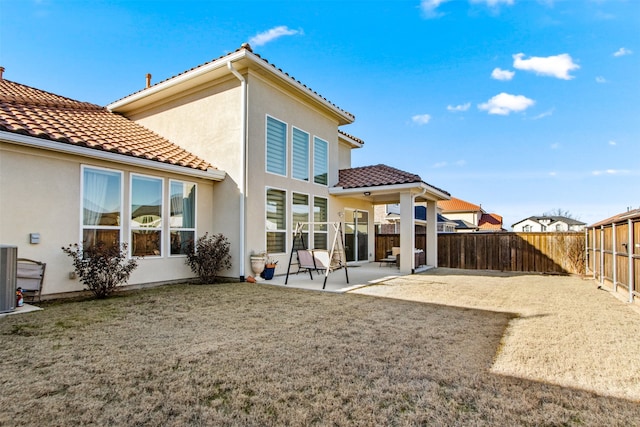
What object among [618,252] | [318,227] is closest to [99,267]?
[318,227]

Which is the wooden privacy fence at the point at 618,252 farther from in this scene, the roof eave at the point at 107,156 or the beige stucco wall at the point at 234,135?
the roof eave at the point at 107,156

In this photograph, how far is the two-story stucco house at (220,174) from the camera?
7098 millimetres

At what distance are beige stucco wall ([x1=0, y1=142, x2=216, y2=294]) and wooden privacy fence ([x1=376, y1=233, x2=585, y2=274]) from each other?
505 inches

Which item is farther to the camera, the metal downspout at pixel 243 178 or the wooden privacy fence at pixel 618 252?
the metal downspout at pixel 243 178

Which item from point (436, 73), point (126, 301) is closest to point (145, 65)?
point (126, 301)

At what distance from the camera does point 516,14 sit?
10.9 meters

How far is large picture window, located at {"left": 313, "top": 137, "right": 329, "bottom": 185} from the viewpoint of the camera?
12.7m

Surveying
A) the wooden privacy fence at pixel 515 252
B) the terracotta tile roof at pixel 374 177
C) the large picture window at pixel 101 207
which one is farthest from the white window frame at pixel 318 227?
the large picture window at pixel 101 207

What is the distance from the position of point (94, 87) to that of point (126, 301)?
37.6 ft

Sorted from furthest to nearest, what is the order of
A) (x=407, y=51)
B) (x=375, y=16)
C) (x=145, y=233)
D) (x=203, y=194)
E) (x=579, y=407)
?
(x=407, y=51) < (x=375, y=16) < (x=203, y=194) < (x=145, y=233) < (x=579, y=407)

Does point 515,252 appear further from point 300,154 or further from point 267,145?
point 267,145

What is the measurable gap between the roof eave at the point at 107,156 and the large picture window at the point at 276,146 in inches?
61.0

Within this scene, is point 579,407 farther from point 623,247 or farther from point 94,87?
point 94,87

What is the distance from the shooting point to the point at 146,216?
28.2ft
